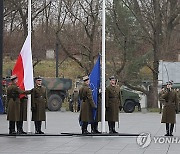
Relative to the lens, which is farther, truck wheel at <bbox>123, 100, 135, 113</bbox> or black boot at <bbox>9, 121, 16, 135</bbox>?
truck wheel at <bbox>123, 100, 135, 113</bbox>

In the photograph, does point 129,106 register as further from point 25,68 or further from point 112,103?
point 25,68

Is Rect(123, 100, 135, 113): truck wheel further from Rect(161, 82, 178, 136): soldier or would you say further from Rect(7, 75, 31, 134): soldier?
Rect(7, 75, 31, 134): soldier

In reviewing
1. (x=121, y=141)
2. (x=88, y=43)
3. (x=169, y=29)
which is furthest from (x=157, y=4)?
(x=121, y=141)

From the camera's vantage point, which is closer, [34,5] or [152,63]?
[152,63]

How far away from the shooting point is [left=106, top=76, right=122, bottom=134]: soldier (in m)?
17.2

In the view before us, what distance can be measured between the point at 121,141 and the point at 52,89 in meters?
19.2

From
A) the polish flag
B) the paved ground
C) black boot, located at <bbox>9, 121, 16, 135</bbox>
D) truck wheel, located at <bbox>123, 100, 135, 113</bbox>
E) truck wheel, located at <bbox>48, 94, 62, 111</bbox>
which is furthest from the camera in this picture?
truck wheel, located at <bbox>48, 94, 62, 111</bbox>

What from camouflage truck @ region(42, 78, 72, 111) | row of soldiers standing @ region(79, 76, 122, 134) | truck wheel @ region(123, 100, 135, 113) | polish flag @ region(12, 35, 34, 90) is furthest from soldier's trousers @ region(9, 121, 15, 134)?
truck wheel @ region(123, 100, 135, 113)

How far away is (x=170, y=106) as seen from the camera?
17031mm

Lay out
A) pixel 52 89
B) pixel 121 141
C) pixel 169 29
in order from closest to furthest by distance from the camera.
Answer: pixel 121 141, pixel 52 89, pixel 169 29

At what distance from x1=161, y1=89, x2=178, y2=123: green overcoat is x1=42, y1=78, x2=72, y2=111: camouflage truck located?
685 inches

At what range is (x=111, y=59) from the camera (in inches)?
1531

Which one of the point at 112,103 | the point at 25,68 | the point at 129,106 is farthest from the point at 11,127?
the point at 129,106

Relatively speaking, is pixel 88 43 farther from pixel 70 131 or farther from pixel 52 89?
pixel 70 131
